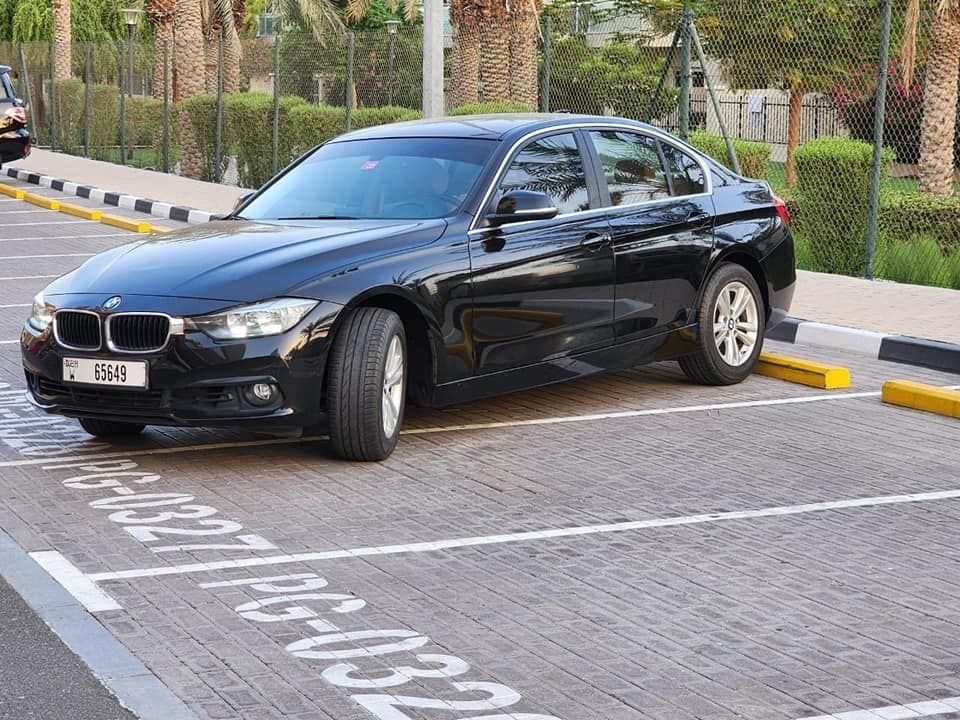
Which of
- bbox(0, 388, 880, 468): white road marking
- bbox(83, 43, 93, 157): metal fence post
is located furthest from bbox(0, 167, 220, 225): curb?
bbox(0, 388, 880, 468): white road marking

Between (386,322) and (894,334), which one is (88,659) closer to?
(386,322)

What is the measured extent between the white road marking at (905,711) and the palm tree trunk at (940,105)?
1828cm

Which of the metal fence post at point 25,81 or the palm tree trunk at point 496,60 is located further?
the metal fence post at point 25,81

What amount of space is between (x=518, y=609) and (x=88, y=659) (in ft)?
4.68

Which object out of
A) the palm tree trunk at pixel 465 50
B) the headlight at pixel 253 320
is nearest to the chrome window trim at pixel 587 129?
Answer: the headlight at pixel 253 320

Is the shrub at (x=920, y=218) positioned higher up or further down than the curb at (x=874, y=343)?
higher up

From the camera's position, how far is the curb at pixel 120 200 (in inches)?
835

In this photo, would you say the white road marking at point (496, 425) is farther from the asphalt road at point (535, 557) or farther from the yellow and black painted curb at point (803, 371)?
the yellow and black painted curb at point (803, 371)

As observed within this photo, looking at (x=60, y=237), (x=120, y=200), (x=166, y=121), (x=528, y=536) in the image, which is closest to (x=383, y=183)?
(x=528, y=536)

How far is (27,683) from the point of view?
4.88 metres

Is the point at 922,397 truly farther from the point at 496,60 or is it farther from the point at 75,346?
the point at 496,60

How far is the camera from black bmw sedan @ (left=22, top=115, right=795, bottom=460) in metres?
7.53

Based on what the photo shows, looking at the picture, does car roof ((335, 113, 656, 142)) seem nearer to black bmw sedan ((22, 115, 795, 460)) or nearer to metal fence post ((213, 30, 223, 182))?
black bmw sedan ((22, 115, 795, 460))

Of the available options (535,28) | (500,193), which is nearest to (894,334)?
(500,193)
